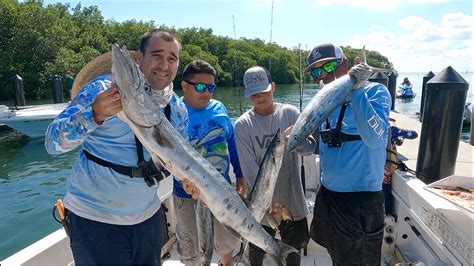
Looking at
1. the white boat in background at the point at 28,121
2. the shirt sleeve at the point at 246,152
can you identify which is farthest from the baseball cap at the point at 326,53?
the white boat in background at the point at 28,121

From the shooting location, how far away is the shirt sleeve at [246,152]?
12.7 ft

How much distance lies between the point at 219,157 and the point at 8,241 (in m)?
6.67

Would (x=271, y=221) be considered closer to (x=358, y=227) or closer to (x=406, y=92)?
(x=358, y=227)

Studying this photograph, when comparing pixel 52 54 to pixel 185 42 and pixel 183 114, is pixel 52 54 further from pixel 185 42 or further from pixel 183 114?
pixel 183 114

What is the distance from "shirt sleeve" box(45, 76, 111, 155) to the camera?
219 centimetres

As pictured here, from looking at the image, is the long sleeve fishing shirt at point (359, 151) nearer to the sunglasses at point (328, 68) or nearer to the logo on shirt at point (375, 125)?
the logo on shirt at point (375, 125)

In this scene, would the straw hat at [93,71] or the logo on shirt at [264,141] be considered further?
the logo on shirt at [264,141]

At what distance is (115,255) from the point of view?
2.54 metres

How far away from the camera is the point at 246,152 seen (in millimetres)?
3865

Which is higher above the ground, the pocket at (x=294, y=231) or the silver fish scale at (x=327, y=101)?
the silver fish scale at (x=327, y=101)

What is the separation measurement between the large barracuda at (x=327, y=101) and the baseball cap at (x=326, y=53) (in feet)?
0.82

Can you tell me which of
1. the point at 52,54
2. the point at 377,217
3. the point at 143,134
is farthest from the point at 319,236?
the point at 52,54

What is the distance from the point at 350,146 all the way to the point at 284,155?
85 centimetres

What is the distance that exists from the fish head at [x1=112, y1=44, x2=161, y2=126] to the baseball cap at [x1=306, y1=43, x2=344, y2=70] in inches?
67.9
